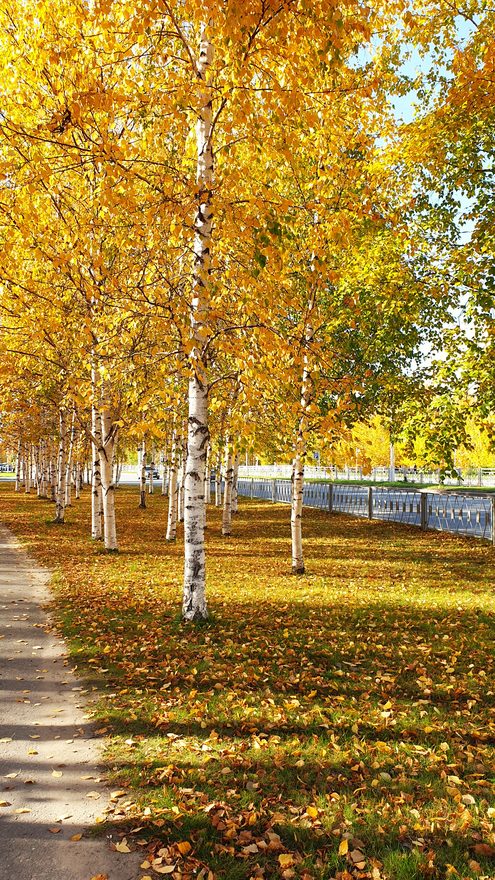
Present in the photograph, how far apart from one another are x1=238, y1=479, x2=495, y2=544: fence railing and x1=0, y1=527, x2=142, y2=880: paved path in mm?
14749

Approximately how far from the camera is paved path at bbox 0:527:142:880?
3.77 metres

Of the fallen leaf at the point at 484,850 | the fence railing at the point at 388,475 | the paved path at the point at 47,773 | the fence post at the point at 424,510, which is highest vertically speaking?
the fence railing at the point at 388,475

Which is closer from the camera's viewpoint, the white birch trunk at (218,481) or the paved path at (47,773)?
the paved path at (47,773)

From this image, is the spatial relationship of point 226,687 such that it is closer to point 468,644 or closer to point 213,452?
point 468,644

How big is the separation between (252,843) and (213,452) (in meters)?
17.8

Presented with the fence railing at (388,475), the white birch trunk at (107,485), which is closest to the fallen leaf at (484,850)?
the white birch trunk at (107,485)

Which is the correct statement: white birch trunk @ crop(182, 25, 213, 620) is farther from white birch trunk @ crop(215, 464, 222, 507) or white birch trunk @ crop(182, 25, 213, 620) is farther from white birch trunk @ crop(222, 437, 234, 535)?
white birch trunk @ crop(215, 464, 222, 507)

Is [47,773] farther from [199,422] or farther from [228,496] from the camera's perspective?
[228,496]

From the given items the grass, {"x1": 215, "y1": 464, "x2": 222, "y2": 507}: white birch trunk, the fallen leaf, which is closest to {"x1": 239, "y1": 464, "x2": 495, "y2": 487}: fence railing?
{"x1": 215, "y1": 464, "x2": 222, "y2": 507}: white birch trunk

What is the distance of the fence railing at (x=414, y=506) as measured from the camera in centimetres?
2034

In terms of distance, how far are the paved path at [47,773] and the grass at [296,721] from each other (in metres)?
0.20

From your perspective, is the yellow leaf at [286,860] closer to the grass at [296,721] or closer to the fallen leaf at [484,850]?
the grass at [296,721]

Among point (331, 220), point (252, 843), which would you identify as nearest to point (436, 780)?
point (252, 843)

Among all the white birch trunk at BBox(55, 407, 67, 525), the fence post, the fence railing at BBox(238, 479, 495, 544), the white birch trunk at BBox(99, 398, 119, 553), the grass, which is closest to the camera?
the grass
